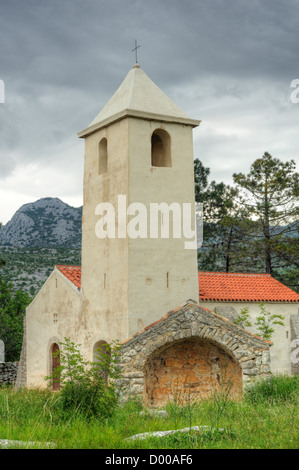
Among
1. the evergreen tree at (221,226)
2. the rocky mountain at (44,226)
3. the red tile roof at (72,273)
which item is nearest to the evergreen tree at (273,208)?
the evergreen tree at (221,226)

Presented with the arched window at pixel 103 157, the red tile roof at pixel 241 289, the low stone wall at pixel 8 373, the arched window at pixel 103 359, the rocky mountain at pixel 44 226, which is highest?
the rocky mountain at pixel 44 226

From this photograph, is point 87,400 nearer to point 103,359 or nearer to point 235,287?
point 103,359

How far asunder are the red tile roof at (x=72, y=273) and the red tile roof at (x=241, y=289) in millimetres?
4325

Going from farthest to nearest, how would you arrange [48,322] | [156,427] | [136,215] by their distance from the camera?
[48,322], [136,215], [156,427]

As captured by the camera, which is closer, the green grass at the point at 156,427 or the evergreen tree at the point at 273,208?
the green grass at the point at 156,427

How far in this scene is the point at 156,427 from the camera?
1054 centimetres

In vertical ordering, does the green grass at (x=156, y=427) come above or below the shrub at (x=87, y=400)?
below

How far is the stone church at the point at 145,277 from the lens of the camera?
1590cm

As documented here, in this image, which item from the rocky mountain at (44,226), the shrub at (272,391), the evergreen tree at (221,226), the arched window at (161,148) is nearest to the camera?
the shrub at (272,391)

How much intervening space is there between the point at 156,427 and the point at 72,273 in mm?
11043

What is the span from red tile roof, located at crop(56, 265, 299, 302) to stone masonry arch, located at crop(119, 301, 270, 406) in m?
3.58

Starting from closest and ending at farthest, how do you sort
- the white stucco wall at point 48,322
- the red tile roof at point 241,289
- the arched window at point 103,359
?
1. the arched window at point 103,359
2. the white stucco wall at point 48,322
3. the red tile roof at point 241,289

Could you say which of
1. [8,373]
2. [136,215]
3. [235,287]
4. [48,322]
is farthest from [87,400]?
[8,373]

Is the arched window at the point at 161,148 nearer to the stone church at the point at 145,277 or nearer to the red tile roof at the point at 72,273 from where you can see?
the stone church at the point at 145,277
